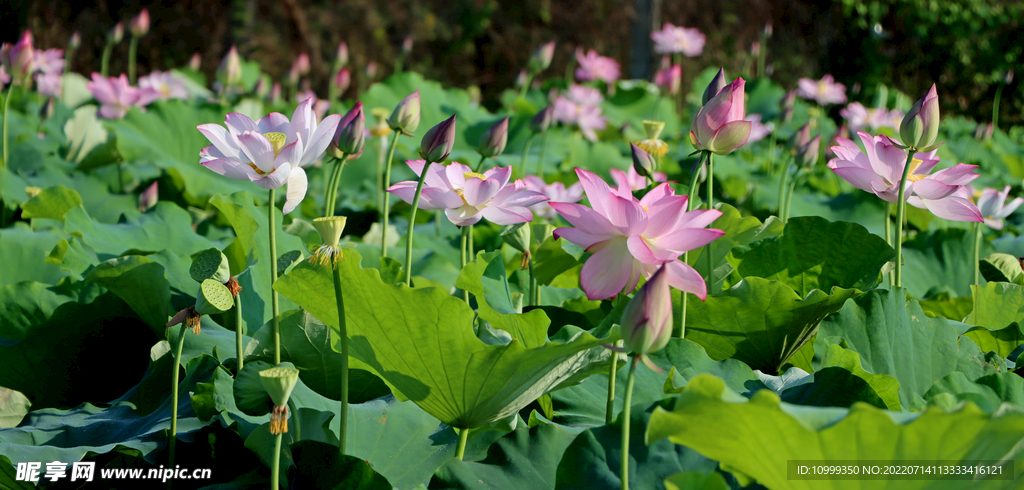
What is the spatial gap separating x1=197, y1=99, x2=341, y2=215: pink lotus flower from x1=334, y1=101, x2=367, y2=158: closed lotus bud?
0.09m

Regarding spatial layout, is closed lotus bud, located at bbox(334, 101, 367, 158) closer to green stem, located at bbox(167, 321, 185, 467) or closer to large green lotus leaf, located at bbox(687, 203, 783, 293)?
green stem, located at bbox(167, 321, 185, 467)

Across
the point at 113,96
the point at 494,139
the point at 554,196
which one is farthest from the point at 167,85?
the point at 494,139

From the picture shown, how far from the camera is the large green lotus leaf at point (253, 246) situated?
3.44 ft

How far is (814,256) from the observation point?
1099 millimetres

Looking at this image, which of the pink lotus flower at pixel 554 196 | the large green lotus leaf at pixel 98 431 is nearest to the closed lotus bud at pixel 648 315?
the large green lotus leaf at pixel 98 431

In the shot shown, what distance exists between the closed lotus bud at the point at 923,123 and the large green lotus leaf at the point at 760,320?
183 millimetres

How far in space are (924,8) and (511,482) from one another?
854 cm

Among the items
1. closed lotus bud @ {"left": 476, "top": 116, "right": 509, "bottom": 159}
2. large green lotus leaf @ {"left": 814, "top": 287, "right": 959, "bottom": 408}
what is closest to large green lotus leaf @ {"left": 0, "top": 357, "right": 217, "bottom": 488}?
closed lotus bud @ {"left": 476, "top": 116, "right": 509, "bottom": 159}

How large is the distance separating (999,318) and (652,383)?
0.54 metres

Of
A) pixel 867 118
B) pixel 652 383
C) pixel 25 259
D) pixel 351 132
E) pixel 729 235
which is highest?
pixel 351 132

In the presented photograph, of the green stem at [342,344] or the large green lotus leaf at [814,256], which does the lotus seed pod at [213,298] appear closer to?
the green stem at [342,344]

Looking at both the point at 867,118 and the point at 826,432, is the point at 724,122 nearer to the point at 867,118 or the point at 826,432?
the point at 826,432

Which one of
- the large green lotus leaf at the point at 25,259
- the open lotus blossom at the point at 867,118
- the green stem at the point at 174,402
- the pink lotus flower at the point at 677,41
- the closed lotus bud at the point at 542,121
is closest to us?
the green stem at the point at 174,402

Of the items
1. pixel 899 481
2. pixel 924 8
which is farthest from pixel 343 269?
pixel 924 8
